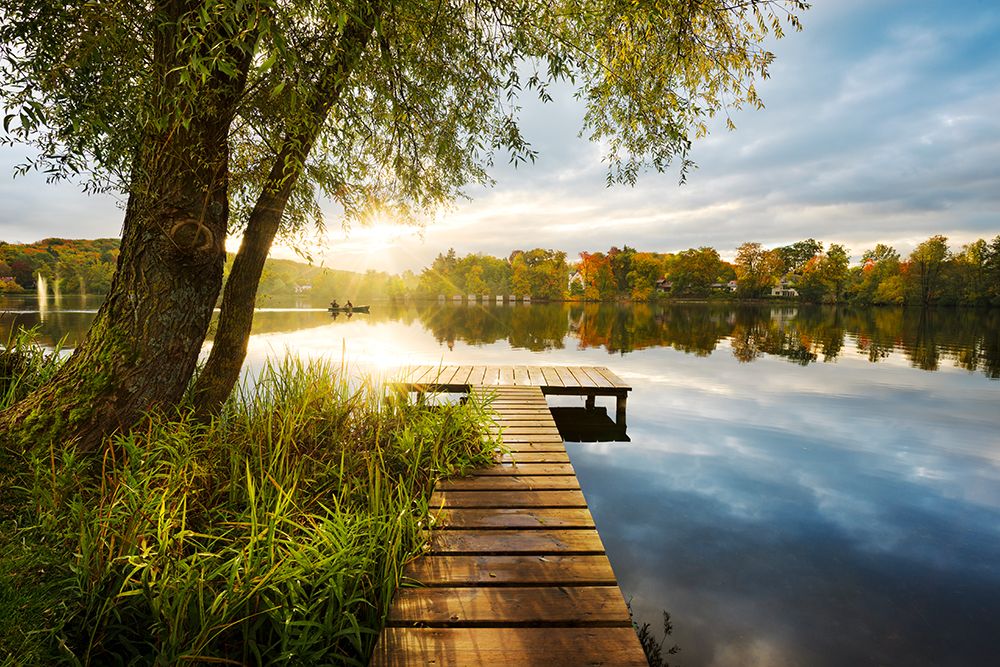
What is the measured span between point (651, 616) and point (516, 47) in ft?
16.8

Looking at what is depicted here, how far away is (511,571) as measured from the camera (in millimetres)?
2271

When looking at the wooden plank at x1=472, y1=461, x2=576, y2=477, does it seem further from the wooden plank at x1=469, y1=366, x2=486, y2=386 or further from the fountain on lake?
the fountain on lake

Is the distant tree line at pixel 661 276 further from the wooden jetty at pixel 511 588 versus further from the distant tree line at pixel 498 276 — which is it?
the wooden jetty at pixel 511 588

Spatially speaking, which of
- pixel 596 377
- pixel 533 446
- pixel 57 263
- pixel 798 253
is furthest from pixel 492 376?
pixel 798 253

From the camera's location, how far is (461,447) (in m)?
3.89

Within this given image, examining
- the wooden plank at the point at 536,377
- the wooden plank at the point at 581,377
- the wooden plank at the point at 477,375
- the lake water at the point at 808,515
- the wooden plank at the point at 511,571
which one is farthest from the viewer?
the wooden plank at the point at 581,377

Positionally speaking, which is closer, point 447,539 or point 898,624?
point 447,539

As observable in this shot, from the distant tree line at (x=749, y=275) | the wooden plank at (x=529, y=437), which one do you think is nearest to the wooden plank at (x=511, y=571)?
the wooden plank at (x=529, y=437)

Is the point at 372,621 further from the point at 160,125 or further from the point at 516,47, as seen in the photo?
the point at 516,47

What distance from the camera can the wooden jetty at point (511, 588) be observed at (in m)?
1.75

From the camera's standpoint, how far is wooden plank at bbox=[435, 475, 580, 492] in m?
3.31

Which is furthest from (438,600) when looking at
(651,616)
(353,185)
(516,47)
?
(353,185)

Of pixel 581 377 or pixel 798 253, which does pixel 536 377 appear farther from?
pixel 798 253

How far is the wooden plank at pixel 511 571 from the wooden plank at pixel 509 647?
31cm
